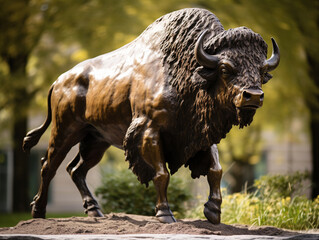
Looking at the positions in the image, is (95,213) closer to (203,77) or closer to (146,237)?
(146,237)

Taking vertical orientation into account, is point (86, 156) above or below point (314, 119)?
above

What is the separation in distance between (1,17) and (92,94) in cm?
773

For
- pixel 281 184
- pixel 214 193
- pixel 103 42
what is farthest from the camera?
pixel 103 42

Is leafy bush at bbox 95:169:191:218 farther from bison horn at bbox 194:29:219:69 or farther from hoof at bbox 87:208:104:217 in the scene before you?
bison horn at bbox 194:29:219:69

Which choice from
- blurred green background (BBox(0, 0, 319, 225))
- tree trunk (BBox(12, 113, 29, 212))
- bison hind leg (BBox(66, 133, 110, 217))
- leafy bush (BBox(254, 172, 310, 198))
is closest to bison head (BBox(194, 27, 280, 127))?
bison hind leg (BBox(66, 133, 110, 217))

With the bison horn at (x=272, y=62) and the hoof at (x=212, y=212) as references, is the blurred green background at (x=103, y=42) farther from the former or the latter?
the hoof at (x=212, y=212)

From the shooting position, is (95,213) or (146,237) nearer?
(146,237)

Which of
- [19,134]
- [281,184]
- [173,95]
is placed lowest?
[19,134]

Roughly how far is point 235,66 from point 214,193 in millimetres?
1401

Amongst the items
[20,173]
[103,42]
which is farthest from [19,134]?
[103,42]

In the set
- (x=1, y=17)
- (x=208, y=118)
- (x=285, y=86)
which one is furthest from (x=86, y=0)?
(x=208, y=118)

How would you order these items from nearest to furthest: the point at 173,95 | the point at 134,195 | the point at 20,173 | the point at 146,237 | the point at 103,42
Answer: the point at 146,237 < the point at 173,95 < the point at 134,195 < the point at 103,42 < the point at 20,173

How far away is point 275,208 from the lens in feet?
23.8

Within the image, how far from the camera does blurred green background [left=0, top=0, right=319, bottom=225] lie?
11367 millimetres
